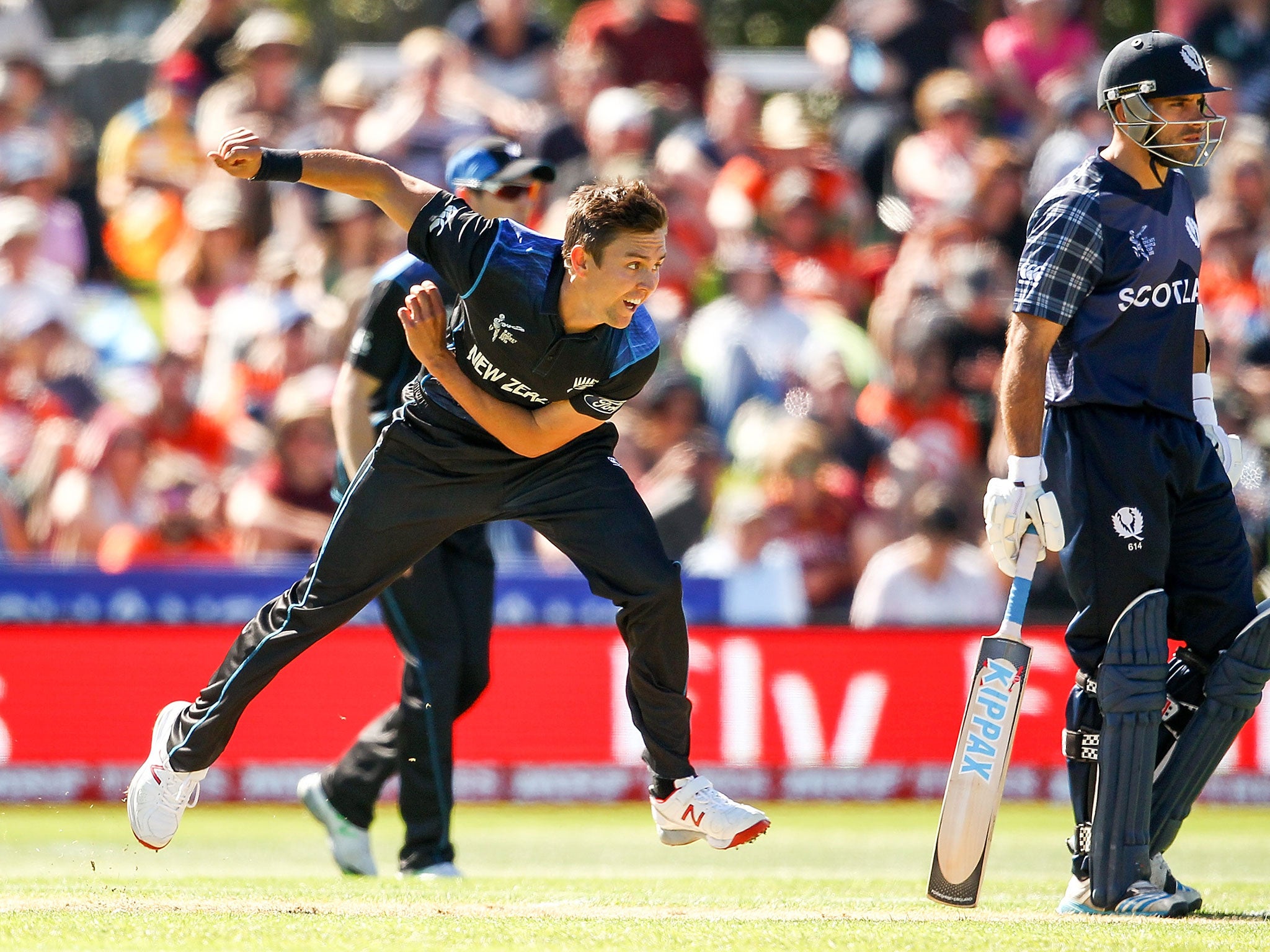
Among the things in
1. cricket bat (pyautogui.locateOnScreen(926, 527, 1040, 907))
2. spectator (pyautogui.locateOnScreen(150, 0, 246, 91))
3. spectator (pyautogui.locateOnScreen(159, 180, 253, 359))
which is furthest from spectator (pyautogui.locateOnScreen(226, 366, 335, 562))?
cricket bat (pyautogui.locateOnScreen(926, 527, 1040, 907))

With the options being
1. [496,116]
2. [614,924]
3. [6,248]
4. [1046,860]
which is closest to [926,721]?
[1046,860]

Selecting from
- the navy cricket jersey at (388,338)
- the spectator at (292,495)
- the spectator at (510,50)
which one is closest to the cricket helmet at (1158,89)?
the navy cricket jersey at (388,338)

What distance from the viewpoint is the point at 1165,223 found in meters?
5.70

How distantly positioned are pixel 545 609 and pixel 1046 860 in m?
3.39

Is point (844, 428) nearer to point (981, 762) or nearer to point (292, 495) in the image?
point (292, 495)

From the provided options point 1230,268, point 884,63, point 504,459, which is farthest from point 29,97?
point 504,459

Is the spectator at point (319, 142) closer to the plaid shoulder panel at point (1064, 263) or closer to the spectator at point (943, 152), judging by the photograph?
the spectator at point (943, 152)

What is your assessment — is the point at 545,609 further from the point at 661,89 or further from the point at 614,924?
the point at 661,89

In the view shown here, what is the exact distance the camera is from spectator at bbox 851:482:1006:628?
10.4 metres

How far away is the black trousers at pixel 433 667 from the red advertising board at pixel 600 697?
281cm

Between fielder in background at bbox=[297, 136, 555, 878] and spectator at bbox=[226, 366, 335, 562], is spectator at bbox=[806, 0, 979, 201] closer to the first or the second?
spectator at bbox=[226, 366, 335, 562]

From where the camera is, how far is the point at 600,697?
9.80 metres

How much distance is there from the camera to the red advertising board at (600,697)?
9664mm

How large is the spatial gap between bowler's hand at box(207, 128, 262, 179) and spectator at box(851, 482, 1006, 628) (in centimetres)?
563
